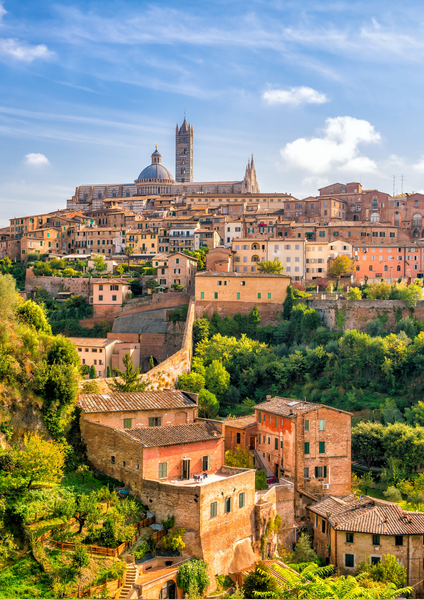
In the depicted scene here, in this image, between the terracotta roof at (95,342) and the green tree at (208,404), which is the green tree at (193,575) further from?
the terracotta roof at (95,342)

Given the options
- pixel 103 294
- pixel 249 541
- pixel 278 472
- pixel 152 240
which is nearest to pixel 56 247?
pixel 152 240

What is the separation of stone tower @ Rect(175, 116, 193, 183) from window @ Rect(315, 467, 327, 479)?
91.3m

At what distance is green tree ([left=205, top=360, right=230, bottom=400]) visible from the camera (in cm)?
4147

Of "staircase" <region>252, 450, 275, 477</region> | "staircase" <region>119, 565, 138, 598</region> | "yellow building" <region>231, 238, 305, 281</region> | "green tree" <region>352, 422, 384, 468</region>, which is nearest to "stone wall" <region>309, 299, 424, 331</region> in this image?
"yellow building" <region>231, 238, 305, 281</region>

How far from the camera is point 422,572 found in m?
24.2

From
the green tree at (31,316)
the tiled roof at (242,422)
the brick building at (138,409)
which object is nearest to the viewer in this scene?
the brick building at (138,409)

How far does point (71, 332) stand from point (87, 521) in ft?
107

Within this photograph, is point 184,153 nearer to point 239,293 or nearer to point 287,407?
point 239,293

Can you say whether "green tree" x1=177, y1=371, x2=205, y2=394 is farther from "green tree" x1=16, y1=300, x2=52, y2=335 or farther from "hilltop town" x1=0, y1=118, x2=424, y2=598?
"green tree" x1=16, y1=300, x2=52, y2=335

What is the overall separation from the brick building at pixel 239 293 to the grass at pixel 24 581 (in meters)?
32.1

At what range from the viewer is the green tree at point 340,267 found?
5578cm

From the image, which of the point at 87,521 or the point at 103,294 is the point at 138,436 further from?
the point at 103,294

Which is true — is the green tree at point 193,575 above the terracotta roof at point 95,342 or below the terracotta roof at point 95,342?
below

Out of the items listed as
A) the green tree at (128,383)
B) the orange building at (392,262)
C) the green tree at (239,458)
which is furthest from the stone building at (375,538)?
the orange building at (392,262)
